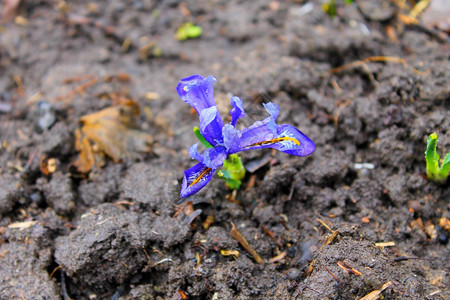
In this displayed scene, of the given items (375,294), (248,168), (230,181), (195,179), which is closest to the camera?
(375,294)

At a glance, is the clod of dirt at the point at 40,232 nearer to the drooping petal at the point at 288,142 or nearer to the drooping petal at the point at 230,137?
the drooping petal at the point at 230,137

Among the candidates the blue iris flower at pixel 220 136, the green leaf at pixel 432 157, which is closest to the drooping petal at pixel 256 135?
the blue iris flower at pixel 220 136

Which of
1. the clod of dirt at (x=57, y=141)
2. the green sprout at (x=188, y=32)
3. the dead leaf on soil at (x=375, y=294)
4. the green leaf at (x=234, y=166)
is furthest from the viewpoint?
the green sprout at (x=188, y=32)

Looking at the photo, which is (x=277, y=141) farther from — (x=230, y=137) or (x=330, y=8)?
(x=330, y=8)

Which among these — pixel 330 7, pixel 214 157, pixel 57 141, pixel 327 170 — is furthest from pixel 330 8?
pixel 57 141

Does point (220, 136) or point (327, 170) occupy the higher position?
point (220, 136)
